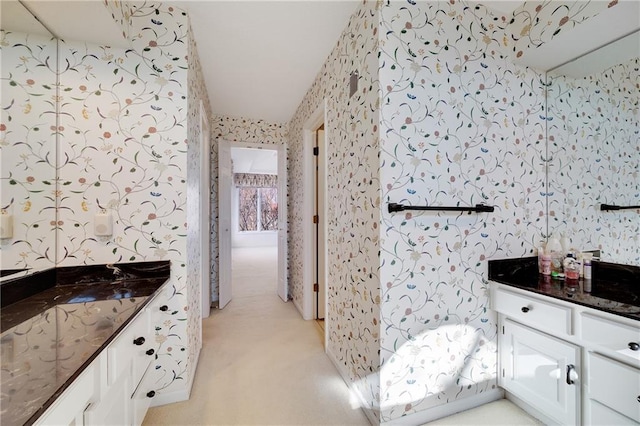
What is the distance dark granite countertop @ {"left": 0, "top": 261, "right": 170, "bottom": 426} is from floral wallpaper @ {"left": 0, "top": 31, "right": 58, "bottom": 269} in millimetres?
141

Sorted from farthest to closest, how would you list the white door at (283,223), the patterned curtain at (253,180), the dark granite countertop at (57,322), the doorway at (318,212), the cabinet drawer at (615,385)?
the patterned curtain at (253,180), the white door at (283,223), the doorway at (318,212), the cabinet drawer at (615,385), the dark granite countertop at (57,322)

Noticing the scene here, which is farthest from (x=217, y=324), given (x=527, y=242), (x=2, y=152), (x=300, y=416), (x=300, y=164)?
(x=527, y=242)

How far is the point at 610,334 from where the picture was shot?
110 cm

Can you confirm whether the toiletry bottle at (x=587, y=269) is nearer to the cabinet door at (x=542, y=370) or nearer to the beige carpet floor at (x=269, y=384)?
the cabinet door at (x=542, y=370)

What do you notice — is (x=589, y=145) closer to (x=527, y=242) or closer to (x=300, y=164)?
(x=527, y=242)

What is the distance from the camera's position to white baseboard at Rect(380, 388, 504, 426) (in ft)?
4.60

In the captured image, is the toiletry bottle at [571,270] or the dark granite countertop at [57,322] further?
the toiletry bottle at [571,270]

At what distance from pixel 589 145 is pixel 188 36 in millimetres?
2556

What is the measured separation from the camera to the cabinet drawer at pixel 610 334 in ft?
3.39

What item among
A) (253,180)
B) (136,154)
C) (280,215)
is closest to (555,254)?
(136,154)

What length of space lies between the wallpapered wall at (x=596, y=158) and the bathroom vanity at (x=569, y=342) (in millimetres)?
201

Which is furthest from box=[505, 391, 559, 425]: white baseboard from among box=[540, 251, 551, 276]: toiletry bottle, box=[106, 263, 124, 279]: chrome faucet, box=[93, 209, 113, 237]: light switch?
box=[93, 209, 113, 237]: light switch

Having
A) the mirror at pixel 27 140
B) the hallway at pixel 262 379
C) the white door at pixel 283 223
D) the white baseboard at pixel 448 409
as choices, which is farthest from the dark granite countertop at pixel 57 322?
the white door at pixel 283 223

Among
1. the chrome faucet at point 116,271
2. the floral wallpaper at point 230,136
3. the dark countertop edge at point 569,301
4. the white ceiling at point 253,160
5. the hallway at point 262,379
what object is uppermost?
the white ceiling at point 253,160
